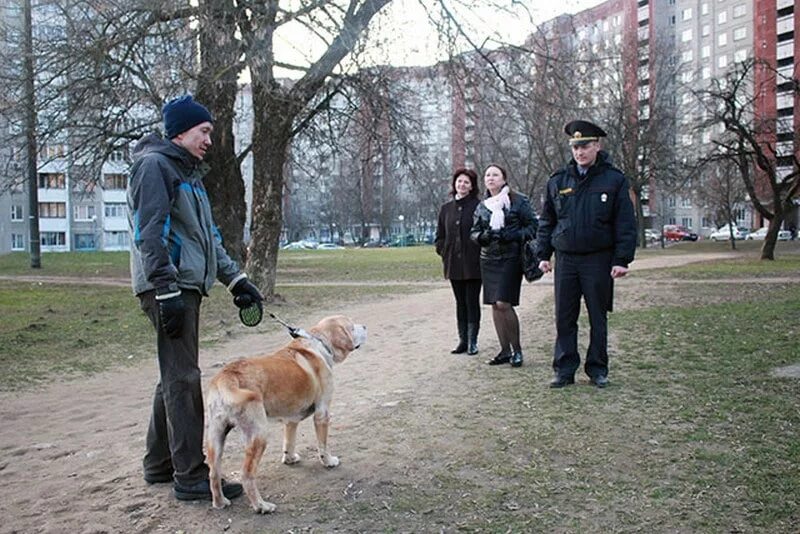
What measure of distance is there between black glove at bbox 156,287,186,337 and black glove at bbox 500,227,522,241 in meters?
4.39

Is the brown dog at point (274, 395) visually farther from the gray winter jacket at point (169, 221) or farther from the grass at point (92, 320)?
the grass at point (92, 320)

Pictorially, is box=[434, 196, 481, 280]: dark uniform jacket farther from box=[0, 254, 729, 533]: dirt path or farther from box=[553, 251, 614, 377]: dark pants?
box=[553, 251, 614, 377]: dark pants

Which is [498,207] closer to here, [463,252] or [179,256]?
[463,252]

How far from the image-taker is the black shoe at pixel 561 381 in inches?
261

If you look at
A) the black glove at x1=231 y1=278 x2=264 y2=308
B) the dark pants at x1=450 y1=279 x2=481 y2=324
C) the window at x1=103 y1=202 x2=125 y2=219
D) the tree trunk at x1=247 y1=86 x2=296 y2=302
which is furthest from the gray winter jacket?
the window at x1=103 y1=202 x2=125 y2=219

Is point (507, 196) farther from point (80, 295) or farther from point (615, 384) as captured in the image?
point (80, 295)

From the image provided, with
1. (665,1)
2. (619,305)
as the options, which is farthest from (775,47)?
(619,305)

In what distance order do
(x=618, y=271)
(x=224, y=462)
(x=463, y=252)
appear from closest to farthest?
(x=224, y=462), (x=618, y=271), (x=463, y=252)

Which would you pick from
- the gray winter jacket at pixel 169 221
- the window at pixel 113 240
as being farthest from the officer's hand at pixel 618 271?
the window at pixel 113 240

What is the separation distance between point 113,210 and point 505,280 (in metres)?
87.3

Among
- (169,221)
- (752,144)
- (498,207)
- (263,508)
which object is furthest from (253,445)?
(752,144)

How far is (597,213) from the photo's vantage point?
21.1 ft

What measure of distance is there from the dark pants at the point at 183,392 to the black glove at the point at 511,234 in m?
4.13

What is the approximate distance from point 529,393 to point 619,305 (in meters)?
8.47
